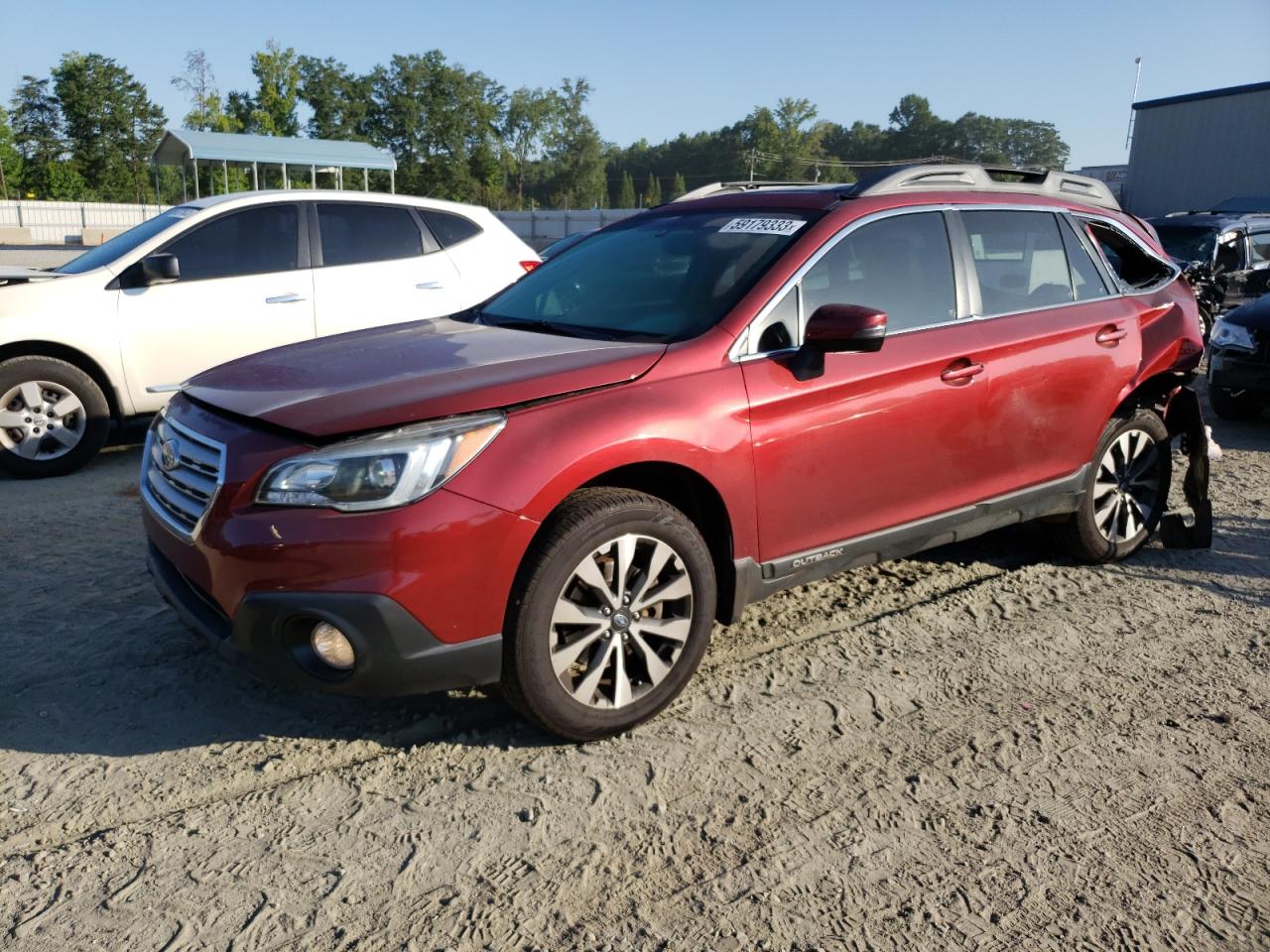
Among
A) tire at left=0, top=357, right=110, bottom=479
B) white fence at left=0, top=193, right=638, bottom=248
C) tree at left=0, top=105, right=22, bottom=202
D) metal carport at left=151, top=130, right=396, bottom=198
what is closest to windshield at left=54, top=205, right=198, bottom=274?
tire at left=0, top=357, right=110, bottom=479

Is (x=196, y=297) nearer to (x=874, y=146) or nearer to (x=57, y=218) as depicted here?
(x=57, y=218)

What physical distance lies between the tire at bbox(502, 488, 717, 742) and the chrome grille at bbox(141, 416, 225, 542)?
3.29 ft

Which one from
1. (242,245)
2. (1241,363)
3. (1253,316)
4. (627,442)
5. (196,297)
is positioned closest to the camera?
(627,442)

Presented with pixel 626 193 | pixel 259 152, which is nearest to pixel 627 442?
pixel 259 152

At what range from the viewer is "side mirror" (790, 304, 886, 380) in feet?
11.5

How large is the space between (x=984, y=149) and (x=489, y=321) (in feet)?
444

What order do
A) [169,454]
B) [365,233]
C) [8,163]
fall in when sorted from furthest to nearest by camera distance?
[8,163] → [365,233] → [169,454]

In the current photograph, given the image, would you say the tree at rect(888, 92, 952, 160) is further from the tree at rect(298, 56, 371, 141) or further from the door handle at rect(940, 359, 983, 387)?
the door handle at rect(940, 359, 983, 387)

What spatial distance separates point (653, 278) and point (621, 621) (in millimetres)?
1532

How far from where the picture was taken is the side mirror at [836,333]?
3492mm

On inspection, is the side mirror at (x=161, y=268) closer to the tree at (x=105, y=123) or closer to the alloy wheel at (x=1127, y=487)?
the alloy wheel at (x=1127, y=487)

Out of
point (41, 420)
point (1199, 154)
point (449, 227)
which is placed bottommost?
point (41, 420)

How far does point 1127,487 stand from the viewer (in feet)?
16.7

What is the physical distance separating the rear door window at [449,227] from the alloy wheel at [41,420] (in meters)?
2.87
